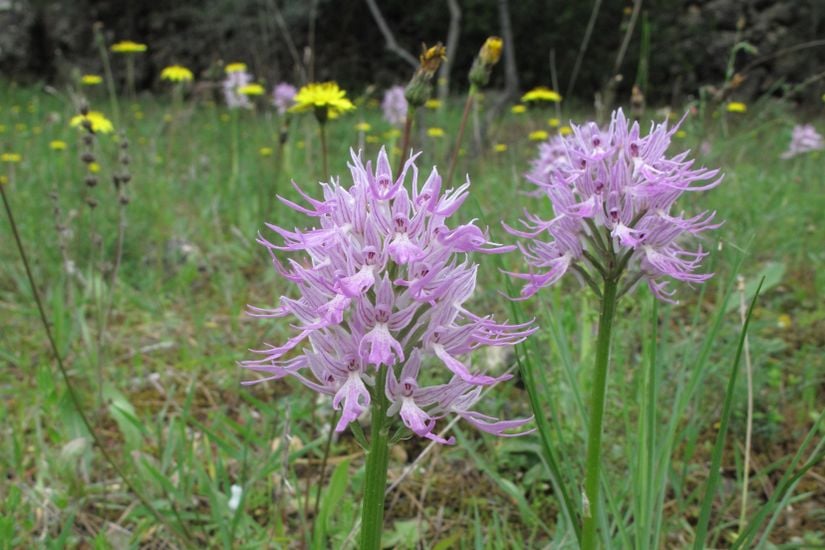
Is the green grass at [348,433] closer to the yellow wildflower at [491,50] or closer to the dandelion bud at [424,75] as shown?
the dandelion bud at [424,75]

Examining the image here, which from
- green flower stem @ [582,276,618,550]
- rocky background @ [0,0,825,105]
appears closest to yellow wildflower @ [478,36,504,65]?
green flower stem @ [582,276,618,550]

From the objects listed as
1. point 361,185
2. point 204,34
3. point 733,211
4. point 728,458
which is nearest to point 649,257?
point 361,185

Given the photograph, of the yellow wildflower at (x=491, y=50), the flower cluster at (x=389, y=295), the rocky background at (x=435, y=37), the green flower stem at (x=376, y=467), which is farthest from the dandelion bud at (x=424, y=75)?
the rocky background at (x=435, y=37)

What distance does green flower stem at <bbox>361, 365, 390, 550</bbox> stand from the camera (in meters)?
1.19

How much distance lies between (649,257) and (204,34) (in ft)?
54.2

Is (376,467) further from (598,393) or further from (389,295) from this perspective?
(598,393)

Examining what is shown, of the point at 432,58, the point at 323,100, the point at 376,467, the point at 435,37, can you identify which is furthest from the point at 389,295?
the point at 435,37

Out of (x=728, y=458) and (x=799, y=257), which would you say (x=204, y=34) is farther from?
(x=728, y=458)

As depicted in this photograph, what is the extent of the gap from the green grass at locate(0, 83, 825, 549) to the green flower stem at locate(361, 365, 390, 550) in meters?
0.26

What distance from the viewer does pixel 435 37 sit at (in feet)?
53.4

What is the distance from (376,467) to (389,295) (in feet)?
0.95

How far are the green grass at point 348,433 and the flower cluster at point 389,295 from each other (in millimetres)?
187

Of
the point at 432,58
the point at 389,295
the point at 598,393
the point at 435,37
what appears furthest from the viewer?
the point at 435,37

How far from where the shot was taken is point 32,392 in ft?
8.68
